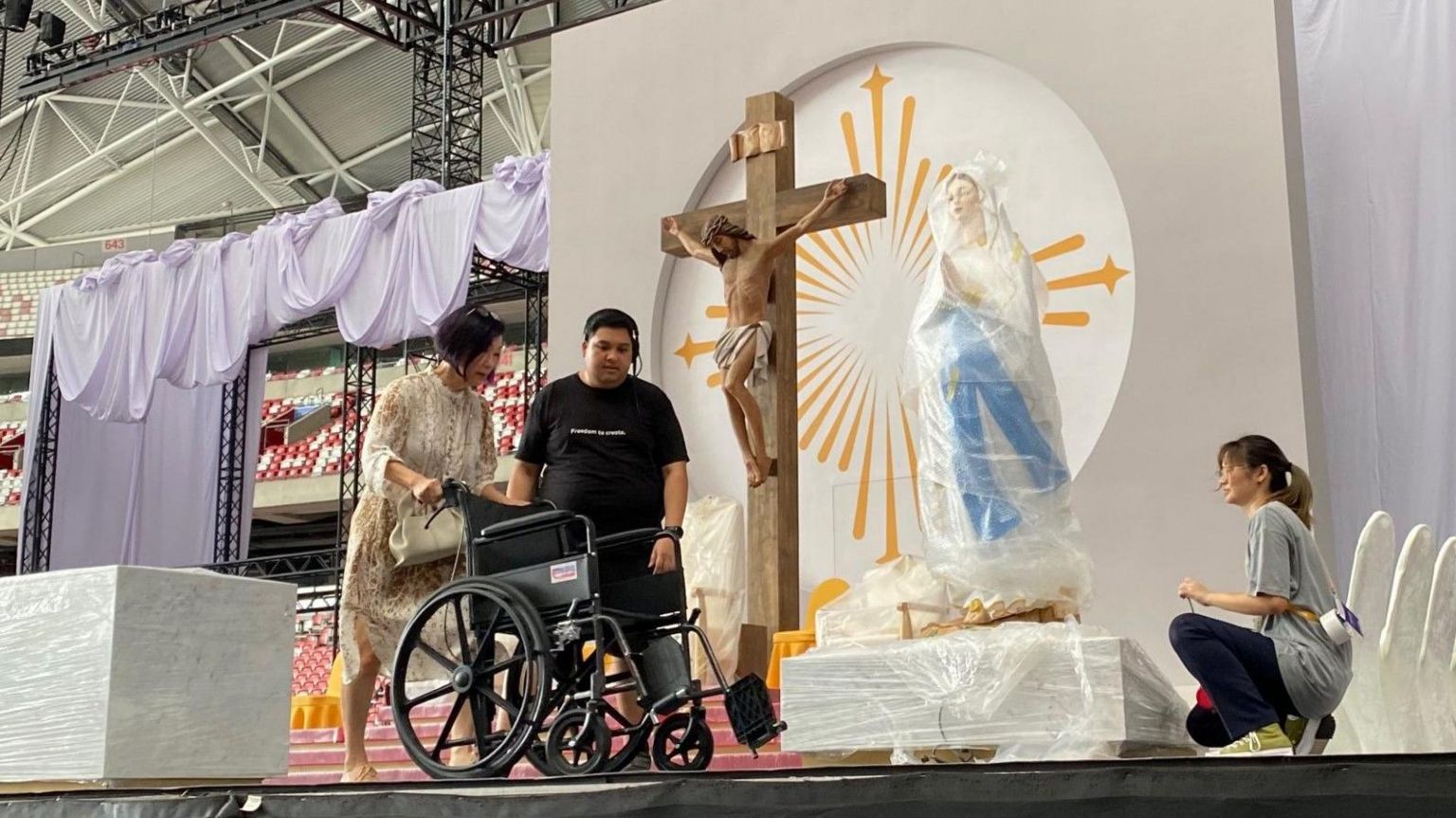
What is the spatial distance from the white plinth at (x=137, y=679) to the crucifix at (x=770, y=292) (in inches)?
88.5

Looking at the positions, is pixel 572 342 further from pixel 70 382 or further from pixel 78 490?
pixel 78 490

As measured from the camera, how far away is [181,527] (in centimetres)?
1107

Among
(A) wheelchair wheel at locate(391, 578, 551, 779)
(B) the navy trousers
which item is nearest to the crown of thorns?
(A) wheelchair wheel at locate(391, 578, 551, 779)

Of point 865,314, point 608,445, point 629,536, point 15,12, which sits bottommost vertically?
point 629,536

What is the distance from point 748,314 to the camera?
15.9 feet

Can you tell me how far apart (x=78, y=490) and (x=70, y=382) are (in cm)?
113

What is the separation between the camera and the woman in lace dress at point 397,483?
11.2 feet

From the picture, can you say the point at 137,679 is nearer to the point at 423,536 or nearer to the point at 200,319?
the point at 423,536

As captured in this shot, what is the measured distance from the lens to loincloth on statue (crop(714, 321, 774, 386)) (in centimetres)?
478

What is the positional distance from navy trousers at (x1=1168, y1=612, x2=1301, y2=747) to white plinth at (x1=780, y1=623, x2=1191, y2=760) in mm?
306

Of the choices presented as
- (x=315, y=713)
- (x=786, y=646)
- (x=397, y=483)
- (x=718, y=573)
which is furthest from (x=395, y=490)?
Answer: (x=315, y=713)

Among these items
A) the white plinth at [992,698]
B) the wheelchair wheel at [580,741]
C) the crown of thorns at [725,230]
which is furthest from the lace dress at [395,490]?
the crown of thorns at [725,230]

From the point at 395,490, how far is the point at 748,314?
1.71m

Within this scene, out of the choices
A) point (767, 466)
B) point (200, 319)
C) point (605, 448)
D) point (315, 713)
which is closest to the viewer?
point (605, 448)
